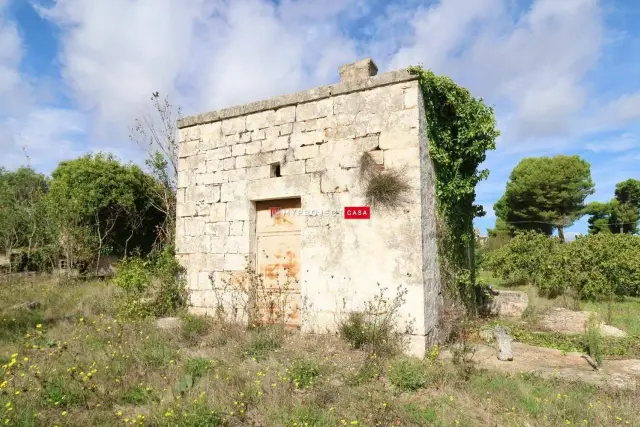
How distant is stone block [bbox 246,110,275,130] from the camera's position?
6.73m

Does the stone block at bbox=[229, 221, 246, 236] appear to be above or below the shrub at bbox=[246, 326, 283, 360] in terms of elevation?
above

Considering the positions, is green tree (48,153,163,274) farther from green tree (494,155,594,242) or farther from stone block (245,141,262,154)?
green tree (494,155,594,242)

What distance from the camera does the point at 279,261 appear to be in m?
6.54

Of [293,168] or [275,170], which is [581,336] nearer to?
[293,168]

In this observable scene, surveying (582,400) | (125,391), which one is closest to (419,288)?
(582,400)

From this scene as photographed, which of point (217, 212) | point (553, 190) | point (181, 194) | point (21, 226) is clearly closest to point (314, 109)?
point (217, 212)

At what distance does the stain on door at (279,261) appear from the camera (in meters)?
6.36

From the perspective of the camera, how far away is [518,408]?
3.69 metres

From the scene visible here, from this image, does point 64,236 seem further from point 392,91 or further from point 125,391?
point 392,91

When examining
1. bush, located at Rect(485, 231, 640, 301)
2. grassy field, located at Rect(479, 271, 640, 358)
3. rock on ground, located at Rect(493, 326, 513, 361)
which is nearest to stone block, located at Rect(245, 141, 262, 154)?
rock on ground, located at Rect(493, 326, 513, 361)

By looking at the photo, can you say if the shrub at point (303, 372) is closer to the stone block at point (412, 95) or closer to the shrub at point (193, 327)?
the shrub at point (193, 327)

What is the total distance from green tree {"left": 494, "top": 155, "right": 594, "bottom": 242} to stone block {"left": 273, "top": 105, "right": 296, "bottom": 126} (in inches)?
832

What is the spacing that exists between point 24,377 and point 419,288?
452cm

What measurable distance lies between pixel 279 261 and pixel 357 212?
A: 63.3 inches
